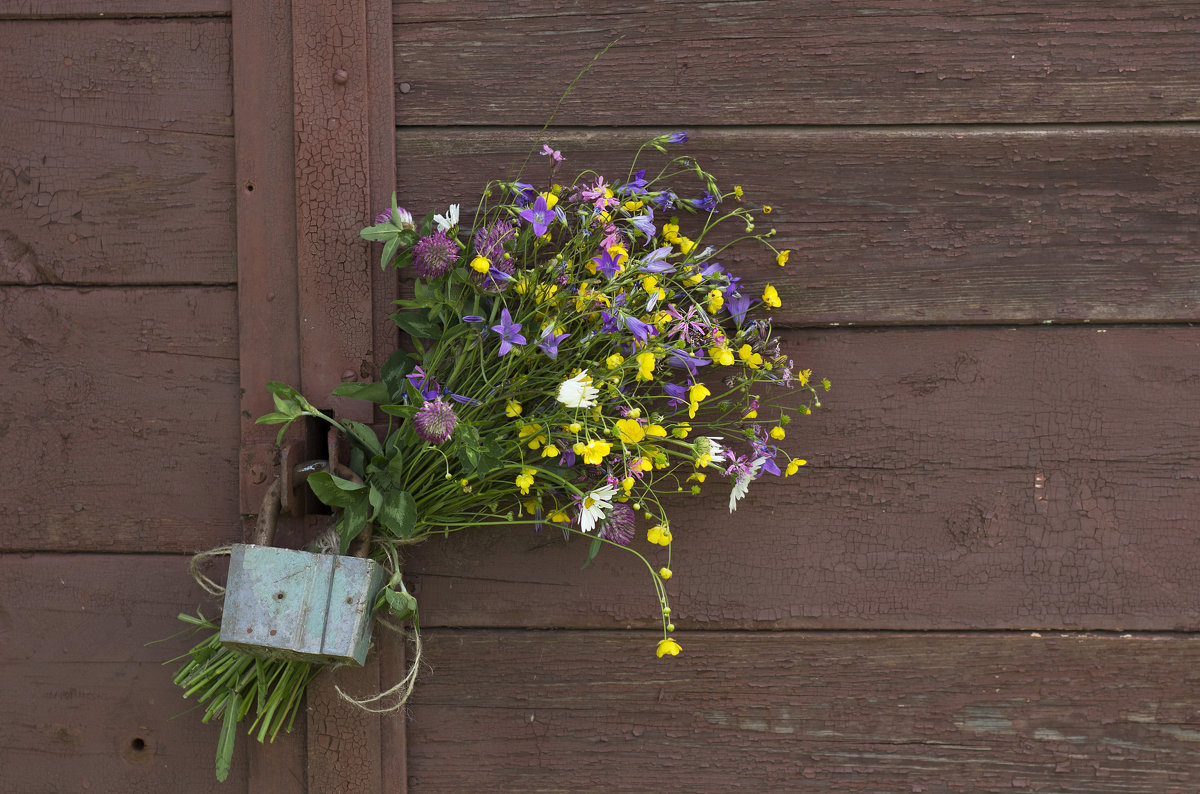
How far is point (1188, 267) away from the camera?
0.94 metres

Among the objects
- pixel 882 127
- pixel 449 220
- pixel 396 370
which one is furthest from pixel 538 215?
pixel 882 127

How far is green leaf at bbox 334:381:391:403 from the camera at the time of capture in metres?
0.82

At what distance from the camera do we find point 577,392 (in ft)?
2.49

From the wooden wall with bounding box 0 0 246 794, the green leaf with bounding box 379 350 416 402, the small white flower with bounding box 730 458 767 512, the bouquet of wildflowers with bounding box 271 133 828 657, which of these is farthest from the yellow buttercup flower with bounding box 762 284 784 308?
the wooden wall with bounding box 0 0 246 794

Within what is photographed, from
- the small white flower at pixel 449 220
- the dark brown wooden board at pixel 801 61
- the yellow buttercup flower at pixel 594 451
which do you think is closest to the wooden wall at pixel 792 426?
the dark brown wooden board at pixel 801 61

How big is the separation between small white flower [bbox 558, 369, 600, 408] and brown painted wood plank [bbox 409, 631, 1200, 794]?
1.14 feet

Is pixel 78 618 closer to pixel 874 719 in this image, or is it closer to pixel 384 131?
pixel 384 131

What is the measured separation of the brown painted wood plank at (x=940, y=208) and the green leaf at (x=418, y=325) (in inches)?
6.3

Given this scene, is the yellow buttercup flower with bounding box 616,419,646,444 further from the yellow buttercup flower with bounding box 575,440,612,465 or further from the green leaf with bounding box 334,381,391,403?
the green leaf with bounding box 334,381,391,403

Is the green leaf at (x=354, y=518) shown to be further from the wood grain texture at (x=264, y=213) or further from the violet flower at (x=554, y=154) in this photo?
the violet flower at (x=554, y=154)

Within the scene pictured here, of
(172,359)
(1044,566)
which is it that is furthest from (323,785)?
(1044,566)

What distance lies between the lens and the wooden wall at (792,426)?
0.94 meters

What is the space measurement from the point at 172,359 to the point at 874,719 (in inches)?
37.4

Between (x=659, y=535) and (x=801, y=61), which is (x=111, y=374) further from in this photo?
(x=801, y=61)
